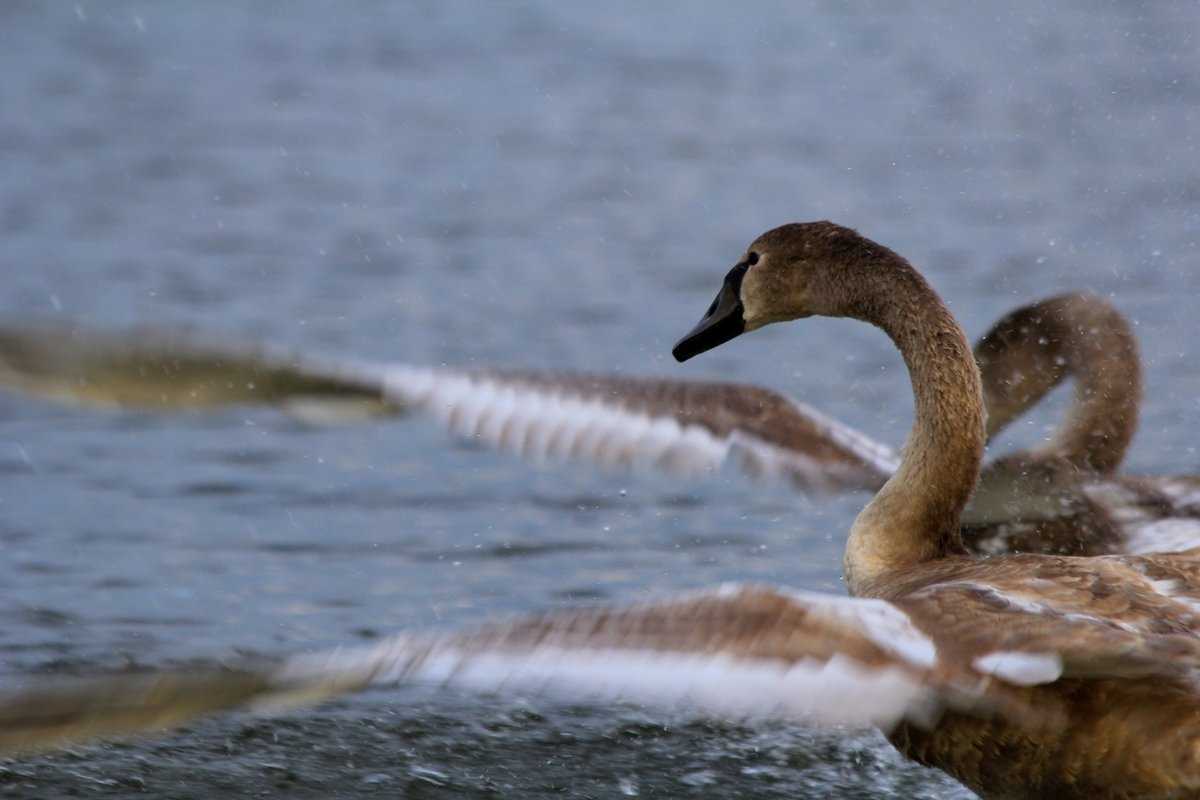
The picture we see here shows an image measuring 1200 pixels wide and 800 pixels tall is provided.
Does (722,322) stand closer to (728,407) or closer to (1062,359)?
(728,407)

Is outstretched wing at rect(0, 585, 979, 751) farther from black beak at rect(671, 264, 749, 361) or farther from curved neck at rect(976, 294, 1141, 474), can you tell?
curved neck at rect(976, 294, 1141, 474)

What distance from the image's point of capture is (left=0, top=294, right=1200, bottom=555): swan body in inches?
203

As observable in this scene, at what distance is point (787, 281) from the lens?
5.85 metres

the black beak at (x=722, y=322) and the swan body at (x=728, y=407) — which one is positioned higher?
the black beak at (x=722, y=322)

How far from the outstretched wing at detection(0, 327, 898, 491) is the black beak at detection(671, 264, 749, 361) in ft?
1.18

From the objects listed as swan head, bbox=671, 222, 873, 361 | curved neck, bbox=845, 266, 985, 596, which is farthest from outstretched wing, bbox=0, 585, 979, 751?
swan head, bbox=671, 222, 873, 361

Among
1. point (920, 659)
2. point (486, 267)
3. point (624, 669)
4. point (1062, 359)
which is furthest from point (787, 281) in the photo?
point (486, 267)

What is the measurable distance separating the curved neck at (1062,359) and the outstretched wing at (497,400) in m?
0.70

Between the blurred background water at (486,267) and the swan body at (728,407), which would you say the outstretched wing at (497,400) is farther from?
the blurred background water at (486,267)

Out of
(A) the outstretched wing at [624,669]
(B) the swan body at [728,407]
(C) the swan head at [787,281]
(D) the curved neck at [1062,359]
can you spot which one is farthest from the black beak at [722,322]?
(A) the outstretched wing at [624,669]

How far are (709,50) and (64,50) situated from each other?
213 inches

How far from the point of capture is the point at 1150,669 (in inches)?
161

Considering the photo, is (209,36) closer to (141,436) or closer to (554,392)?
(141,436)

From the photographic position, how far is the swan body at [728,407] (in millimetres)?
5152
